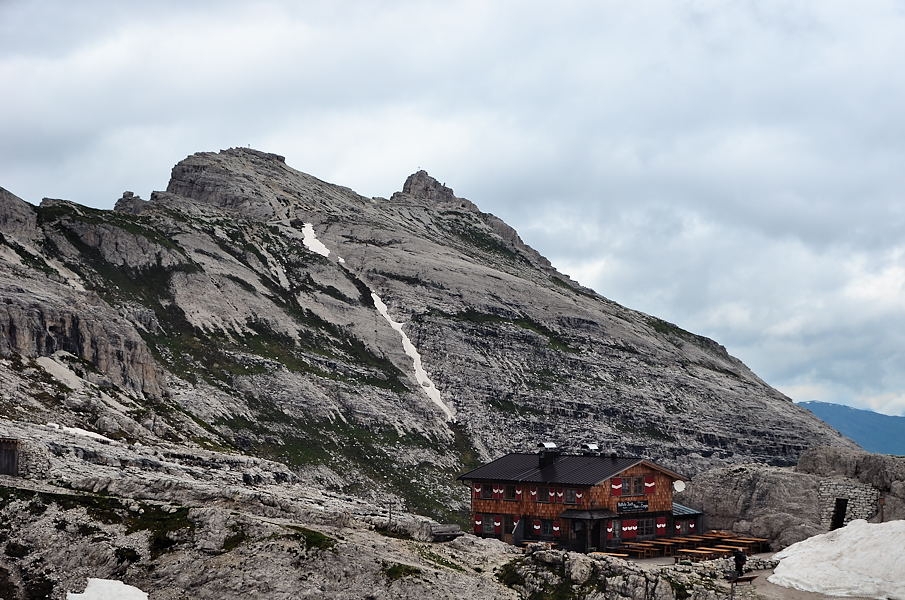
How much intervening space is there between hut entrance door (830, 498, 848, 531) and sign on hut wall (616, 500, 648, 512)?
14.4 m

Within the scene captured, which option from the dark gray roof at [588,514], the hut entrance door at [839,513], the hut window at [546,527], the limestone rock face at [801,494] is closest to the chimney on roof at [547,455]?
the hut window at [546,527]

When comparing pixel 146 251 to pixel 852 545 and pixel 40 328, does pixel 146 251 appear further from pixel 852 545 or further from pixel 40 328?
pixel 852 545

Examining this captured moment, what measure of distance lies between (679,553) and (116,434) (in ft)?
143

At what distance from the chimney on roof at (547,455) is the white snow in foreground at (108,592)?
41.8 meters

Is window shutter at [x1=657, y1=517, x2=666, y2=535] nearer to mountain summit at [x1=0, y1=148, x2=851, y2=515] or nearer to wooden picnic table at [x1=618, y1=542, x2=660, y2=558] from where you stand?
wooden picnic table at [x1=618, y1=542, x2=660, y2=558]

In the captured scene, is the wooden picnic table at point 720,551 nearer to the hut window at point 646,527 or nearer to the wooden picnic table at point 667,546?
the wooden picnic table at point 667,546

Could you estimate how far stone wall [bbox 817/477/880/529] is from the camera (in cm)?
8438

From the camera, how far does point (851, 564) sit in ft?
219

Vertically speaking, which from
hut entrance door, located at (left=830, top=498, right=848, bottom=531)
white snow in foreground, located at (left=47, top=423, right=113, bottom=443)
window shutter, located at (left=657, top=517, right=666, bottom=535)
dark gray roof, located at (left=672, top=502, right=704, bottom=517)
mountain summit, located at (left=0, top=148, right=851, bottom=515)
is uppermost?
mountain summit, located at (left=0, top=148, right=851, bottom=515)

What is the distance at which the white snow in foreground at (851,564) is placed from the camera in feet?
209

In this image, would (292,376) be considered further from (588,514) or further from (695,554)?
(695,554)

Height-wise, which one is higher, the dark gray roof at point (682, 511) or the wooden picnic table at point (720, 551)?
the dark gray roof at point (682, 511)

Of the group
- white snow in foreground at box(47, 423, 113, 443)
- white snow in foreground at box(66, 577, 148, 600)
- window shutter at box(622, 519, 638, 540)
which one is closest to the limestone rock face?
window shutter at box(622, 519, 638, 540)

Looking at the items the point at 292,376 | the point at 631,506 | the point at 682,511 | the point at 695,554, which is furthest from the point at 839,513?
the point at 292,376
